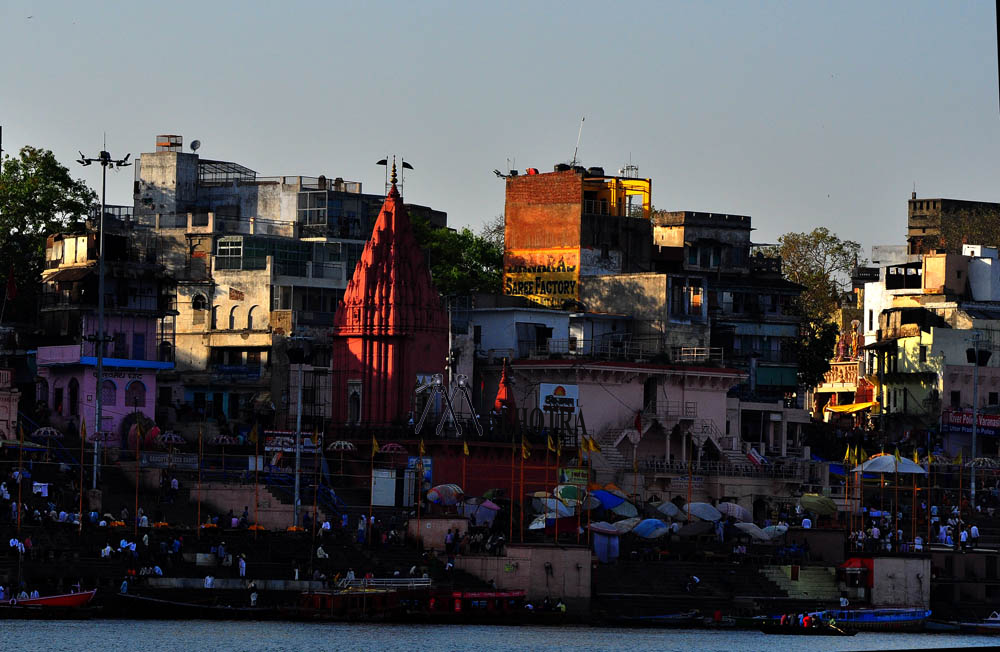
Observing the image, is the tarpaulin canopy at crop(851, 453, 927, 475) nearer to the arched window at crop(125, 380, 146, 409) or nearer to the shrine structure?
the shrine structure

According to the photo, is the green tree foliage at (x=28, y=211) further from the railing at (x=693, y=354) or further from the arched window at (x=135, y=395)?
the railing at (x=693, y=354)

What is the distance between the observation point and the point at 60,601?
61.9 meters

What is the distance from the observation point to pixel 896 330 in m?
102

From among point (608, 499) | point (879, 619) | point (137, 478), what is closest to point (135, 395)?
point (137, 478)

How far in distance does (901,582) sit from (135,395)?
27.8 m

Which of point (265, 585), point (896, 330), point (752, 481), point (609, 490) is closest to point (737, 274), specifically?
point (896, 330)

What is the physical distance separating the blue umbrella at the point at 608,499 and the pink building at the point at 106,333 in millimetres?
16516

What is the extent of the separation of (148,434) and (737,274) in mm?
32998

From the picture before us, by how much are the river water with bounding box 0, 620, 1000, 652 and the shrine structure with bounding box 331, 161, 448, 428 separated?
17.2 metres

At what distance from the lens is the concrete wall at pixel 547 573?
6981 centimetres

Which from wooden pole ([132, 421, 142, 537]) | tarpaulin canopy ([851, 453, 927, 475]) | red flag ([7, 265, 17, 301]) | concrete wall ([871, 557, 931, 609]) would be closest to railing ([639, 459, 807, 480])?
tarpaulin canopy ([851, 453, 927, 475])

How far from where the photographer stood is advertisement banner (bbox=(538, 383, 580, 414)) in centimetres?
8600

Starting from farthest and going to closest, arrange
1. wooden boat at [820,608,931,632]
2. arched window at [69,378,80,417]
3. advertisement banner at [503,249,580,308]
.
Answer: advertisement banner at [503,249,580,308] → arched window at [69,378,80,417] → wooden boat at [820,608,931,632]

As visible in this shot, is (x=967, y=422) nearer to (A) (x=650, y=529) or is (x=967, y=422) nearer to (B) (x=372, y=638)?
(A) (x=650, y=529)
